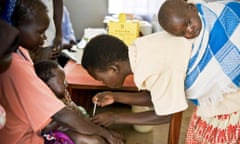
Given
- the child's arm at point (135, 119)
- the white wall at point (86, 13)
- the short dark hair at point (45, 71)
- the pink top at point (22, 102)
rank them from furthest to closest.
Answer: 1. the white wall at point (86, 13)
2. the short dark hair at point (45, 71)
3. the child's arm at point (135, 119)
4. the pink top at point (22, 102)

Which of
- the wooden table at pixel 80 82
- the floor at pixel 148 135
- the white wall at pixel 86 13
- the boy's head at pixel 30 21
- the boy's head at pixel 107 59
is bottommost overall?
the floor at pixel 148 135

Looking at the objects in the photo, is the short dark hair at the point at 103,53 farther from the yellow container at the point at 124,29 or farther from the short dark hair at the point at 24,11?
the yellow container at the point at 124,29

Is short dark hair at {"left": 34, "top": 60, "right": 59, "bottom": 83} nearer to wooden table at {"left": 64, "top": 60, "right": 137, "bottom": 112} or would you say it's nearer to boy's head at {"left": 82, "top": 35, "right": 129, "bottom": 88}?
boy's head at {"left": 82, "top": 35, "right": 129, "bottom": 88}

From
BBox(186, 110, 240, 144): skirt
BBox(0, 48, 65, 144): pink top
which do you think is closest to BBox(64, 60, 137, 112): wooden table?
BBox(186, 110, 240, 144): skirt

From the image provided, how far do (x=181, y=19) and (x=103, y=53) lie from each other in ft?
0.92

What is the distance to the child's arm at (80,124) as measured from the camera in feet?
3.97

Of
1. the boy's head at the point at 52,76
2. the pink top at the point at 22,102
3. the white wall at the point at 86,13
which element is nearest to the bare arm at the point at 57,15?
the white wall at the point at 86,13

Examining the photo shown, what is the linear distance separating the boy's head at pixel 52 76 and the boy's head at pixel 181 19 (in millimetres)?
571

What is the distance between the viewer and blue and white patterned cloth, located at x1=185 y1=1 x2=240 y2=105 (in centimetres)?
113

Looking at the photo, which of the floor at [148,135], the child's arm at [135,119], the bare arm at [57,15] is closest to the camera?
the child's arm at [135,119]

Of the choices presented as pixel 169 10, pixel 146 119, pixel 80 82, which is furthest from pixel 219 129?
pixel 80 82

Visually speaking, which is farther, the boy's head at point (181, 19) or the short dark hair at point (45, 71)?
the short dark hair at point (45, 71)

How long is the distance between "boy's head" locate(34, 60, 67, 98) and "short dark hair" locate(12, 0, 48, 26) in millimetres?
376

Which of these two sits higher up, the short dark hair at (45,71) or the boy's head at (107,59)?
the boy's head at (107,59)
